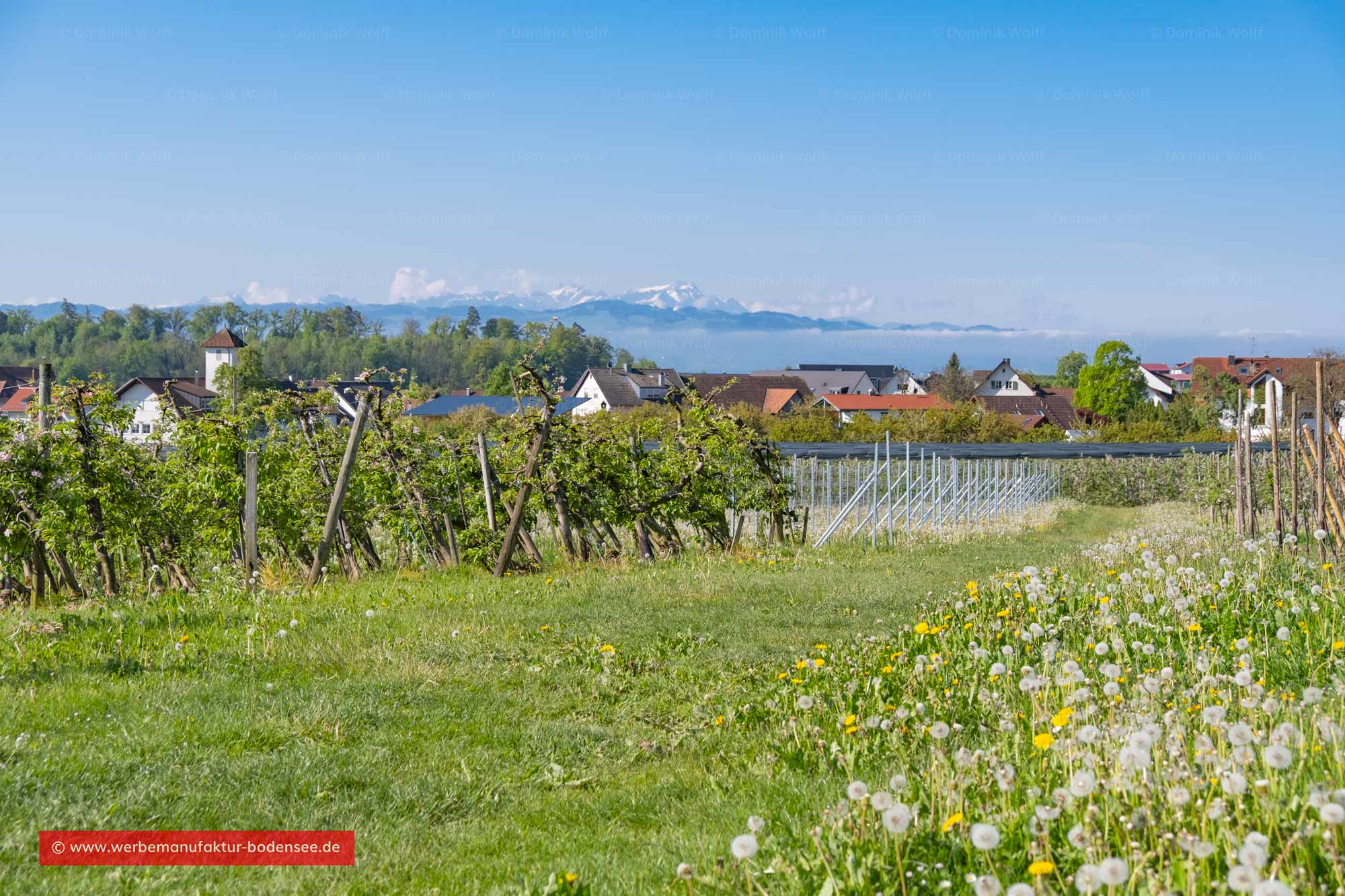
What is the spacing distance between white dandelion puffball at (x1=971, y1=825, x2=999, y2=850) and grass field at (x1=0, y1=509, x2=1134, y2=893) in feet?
3.83

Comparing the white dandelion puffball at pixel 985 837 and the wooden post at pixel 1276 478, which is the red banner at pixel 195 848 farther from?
the wooden post at pixel 1276 478

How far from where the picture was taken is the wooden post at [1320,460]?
10406 millimetres

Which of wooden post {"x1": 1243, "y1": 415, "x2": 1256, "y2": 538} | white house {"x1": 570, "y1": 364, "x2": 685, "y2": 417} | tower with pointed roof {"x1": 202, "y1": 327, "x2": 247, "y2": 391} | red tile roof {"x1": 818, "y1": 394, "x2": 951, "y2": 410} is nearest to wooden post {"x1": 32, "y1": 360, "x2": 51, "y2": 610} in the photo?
wooden post {"x1": 1243, "y1": 415, "x2": 1256, "y2": 538}

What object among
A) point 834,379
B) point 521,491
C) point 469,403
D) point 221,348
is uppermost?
point 221,348

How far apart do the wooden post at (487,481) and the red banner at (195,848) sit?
6.83m

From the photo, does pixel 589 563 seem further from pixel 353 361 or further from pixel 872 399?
pixel 353 361

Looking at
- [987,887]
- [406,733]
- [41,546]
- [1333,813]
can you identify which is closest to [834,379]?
[41,546]

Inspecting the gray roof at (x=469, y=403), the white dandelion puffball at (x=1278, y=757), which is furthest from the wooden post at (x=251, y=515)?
the gray roof at (x=469, y=403)

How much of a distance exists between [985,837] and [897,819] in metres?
0.25

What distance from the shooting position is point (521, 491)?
34.3ft

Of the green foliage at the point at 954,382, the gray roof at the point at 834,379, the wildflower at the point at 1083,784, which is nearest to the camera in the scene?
the wildflower at the point at 1083,784

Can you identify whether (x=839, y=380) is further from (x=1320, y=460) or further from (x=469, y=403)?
(x=1320, y=460)

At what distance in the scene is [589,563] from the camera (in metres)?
11.3

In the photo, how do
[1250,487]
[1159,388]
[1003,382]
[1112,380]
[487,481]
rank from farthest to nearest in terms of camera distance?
1. [1159,388]
2. [1003,382]
3. [1112,380]
4. [1250,487]
5. [487,481]
